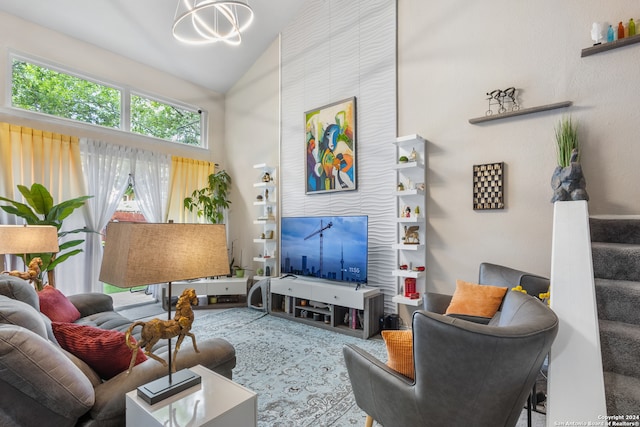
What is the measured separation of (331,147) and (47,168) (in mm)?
3543

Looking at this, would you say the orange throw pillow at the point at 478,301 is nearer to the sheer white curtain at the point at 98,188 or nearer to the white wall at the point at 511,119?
the white wall at the point at 511,119

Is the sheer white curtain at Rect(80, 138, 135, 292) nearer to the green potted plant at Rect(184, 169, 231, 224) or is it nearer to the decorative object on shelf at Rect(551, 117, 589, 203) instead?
the green potted plant at Rect(184, 169, 231, 224)

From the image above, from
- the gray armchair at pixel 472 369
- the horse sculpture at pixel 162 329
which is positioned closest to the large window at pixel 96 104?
the horse sculpture at pixel 162 329

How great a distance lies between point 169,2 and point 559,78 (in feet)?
14.4

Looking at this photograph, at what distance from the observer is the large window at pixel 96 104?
3811 mm

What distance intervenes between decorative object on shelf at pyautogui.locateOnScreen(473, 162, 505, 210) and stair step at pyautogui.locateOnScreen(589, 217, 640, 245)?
83cm

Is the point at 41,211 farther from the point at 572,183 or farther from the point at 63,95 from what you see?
the point at 572,183

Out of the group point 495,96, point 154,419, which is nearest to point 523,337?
point 154,419

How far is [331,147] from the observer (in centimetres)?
429

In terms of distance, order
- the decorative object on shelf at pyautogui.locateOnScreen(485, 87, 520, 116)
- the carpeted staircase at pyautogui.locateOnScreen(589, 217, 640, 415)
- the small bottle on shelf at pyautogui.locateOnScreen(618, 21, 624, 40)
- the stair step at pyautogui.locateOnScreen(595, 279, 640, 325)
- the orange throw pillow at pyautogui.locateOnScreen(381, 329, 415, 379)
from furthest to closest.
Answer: the decorative object on shelf at pyautogui.locateOnScreen(485, 87, 520, 116), the small bottle on shelf at pyautogui.locateOnScreen(618, 21, 624, 40), the stair step at pyautogui.locateOnScreen(595, 279, 640, 325), the orange throw pillow at pyautogui.locateOnScreen(381, 329, 415, 379), the carpeted staircase at pyautogui.locateOnScreen(589, 217, 640, 415)

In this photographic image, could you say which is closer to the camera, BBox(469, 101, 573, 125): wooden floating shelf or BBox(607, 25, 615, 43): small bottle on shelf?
BBox(607, 25, 615, 43): small bottle on shelf

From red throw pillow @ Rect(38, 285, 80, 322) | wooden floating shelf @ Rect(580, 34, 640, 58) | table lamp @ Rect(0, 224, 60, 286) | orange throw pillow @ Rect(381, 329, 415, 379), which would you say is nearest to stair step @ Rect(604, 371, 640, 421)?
orange throw pillow @ Rect(381, 329, 415, 379)

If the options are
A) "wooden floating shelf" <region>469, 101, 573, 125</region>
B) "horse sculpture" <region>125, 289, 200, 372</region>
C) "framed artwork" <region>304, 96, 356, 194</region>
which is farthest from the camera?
"framed artwork" <region>304, 96, 356, 194</region>

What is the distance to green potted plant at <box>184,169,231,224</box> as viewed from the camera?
16.6 ft
